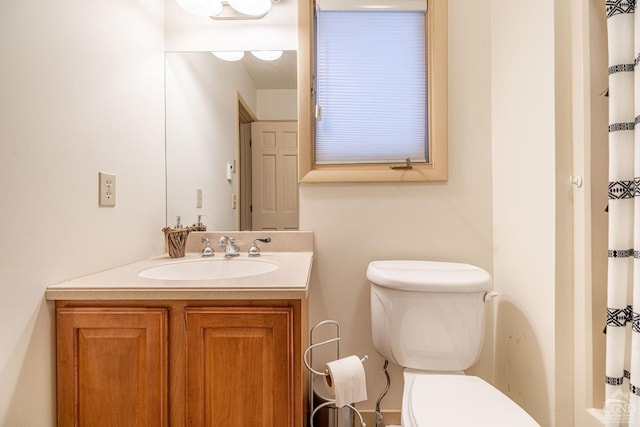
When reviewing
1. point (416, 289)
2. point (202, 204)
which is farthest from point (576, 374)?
point (202, 204)

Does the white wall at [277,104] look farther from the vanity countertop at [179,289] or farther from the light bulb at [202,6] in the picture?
the vanity countertop at [179,289]

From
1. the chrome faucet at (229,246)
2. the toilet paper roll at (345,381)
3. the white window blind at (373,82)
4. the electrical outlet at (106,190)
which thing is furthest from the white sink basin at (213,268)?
the white window blind at (373,82)

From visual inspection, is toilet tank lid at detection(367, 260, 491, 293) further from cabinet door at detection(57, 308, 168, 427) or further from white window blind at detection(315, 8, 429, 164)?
cabinet door at detection(57, 308, 168, 427)

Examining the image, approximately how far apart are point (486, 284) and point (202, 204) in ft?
4.09

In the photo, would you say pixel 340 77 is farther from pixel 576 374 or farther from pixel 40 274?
pixel 576 374

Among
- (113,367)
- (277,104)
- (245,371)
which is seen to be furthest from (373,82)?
(113,367)

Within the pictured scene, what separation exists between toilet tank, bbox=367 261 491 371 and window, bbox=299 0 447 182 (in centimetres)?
54

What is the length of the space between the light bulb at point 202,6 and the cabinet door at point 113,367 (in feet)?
4.23

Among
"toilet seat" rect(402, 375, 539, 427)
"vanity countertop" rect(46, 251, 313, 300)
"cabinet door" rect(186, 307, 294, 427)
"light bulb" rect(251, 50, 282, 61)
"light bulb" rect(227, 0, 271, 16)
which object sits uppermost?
"light bulb" rect(227, 0, 271, 16)

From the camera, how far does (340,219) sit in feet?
4.53

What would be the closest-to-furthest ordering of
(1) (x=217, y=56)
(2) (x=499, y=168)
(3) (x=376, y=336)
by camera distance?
1. (3) (x=376, y=336)
2. (2) (x=499, y=168)
3. (1) (x=217, y=56)

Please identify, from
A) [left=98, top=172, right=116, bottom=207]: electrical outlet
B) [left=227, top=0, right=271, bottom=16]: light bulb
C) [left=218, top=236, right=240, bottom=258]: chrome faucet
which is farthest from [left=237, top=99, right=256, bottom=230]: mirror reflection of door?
[left=98, top=172, right=116, bottom=207]: electrical outlet

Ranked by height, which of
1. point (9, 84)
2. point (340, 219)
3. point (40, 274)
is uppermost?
point (9, 84)

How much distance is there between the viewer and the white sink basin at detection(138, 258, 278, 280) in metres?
1.15
